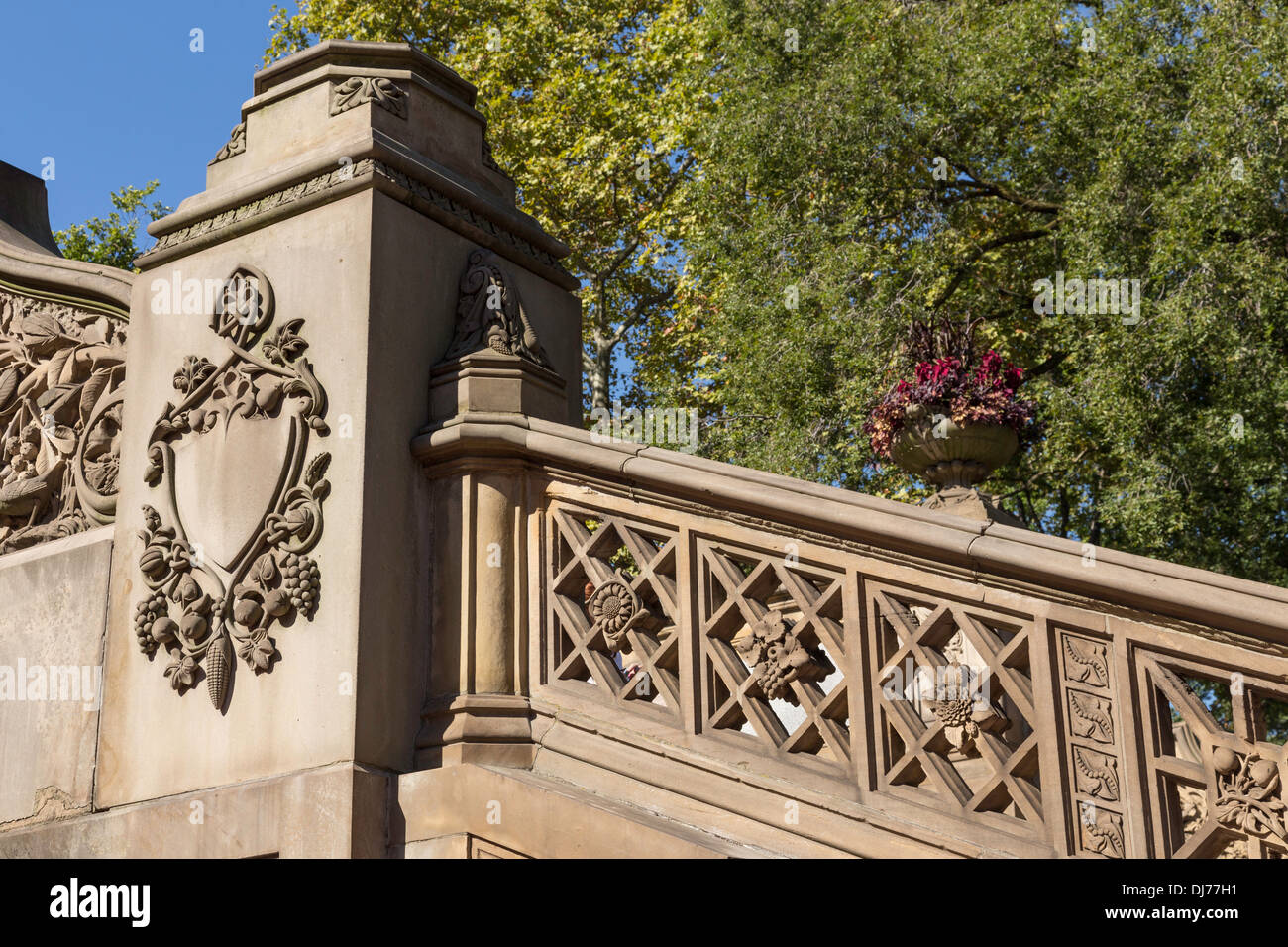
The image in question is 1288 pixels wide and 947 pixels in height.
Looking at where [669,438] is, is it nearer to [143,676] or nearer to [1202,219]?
[1202,219]

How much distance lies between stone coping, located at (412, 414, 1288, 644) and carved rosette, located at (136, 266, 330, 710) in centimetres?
45

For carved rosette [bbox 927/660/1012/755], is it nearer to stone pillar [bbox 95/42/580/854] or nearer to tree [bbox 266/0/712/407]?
stone pillar [bbox 95/42/580/854]

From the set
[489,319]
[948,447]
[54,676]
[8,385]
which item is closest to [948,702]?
[489,319]

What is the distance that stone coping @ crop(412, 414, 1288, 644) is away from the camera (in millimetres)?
3881

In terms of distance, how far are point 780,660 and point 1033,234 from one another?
15304mm

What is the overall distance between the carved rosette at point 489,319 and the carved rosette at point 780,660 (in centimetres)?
144

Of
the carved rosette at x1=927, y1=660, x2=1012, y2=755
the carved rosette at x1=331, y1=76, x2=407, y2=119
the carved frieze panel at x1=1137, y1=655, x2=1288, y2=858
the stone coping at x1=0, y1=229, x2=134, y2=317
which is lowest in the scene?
the carved frieze panel at x1=1137, y1=655, x2=1288, y2=858

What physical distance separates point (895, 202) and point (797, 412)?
10.1ft

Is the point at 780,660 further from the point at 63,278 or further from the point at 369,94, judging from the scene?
the point at 63,278

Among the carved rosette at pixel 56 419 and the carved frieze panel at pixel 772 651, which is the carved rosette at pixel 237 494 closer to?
the carved rosette at pixel 56 419

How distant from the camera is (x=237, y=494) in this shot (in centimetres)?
514

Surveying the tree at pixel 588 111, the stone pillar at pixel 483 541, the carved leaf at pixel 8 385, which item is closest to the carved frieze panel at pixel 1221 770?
the stone pillar at pixel 483 541

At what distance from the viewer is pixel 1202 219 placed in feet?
46.4

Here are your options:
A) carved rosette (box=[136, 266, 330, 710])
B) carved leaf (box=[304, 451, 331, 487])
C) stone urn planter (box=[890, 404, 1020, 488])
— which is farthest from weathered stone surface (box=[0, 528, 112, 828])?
stone urn planter (box=[890, 404, 1020, 488])
